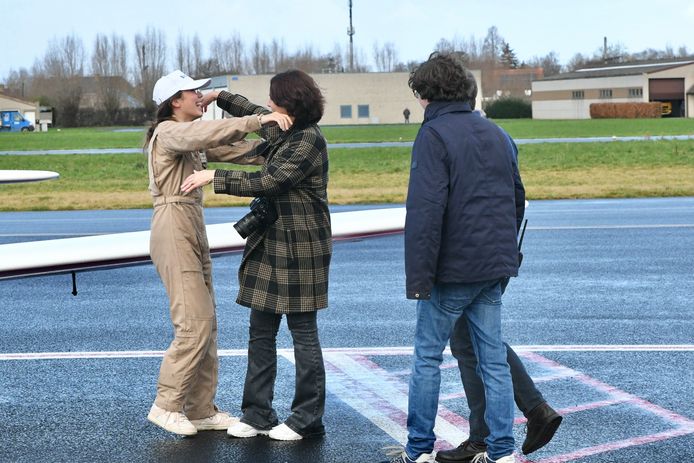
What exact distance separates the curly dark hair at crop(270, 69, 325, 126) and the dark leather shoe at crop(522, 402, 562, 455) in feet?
5.54

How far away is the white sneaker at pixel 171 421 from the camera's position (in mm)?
5191

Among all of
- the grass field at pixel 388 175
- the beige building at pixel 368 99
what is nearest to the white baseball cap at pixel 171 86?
the grass field at pixel 388 175

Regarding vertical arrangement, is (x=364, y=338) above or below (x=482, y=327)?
below

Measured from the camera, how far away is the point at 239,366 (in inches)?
265

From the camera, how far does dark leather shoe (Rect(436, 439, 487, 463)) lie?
4.83 metres

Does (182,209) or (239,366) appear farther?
(239,366)

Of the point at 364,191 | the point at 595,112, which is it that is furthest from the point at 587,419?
the point at 595,112

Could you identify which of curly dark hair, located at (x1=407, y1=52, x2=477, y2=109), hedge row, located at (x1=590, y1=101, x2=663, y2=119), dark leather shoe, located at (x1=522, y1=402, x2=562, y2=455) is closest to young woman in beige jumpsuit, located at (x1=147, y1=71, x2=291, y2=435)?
curly dark hair, located at (x1=407, y1=52, x2=477, y2=109)

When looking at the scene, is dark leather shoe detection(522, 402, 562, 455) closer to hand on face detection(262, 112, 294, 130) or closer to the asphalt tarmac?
the asphalt tarmac

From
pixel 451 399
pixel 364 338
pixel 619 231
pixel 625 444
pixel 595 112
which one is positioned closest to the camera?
pixel 625 444

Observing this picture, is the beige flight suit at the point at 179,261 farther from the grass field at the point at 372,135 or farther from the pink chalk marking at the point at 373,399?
the grass field at the point at 372,135

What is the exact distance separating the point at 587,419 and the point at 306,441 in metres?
1.44

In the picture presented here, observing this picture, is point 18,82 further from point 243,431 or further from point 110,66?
point 243,431

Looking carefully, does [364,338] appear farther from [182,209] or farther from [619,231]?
[619,231]
